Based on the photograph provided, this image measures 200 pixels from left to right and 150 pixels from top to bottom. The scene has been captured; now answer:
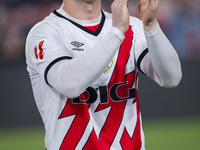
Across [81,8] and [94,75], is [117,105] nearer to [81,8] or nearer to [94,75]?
[94,75]

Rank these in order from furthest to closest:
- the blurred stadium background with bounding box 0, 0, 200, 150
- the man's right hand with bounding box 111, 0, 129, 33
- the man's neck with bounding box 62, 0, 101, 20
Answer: the blurred stadium background with bounding box 0, 0, 200, 150 < the man's neck with bounding box 62, 0, 101, 20 < the man's right hand with bounding box 111, 0, 129, 33

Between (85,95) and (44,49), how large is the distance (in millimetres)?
347

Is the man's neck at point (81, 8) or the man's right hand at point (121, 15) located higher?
the man's right hand at point (121, 15)

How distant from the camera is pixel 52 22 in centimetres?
253

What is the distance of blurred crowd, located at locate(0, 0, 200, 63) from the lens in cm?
748

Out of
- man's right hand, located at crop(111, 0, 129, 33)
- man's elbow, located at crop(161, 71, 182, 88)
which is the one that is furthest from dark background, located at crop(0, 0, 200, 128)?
man's right hand, located at crop(111, 0, 129, 33)

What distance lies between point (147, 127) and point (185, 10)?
7.81 feet

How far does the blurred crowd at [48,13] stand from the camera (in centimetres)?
748

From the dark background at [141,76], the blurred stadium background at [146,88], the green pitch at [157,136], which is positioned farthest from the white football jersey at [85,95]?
the dark background at [141,76]

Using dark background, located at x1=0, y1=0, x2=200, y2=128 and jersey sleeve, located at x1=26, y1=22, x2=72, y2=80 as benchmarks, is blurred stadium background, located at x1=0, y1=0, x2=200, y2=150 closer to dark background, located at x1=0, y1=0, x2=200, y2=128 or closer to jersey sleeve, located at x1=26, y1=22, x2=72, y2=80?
dark background, located at x1=0, y1=0, x2=200, y2=128

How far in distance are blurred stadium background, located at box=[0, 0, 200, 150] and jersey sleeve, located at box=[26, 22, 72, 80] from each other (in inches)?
168

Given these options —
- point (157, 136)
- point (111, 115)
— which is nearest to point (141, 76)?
point (157, 136)

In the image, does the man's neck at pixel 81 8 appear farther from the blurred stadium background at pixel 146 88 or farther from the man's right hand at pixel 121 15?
the blurred stadium background at pixel 146 88

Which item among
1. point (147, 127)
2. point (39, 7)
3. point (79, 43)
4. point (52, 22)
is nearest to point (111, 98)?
point (79, 43)
